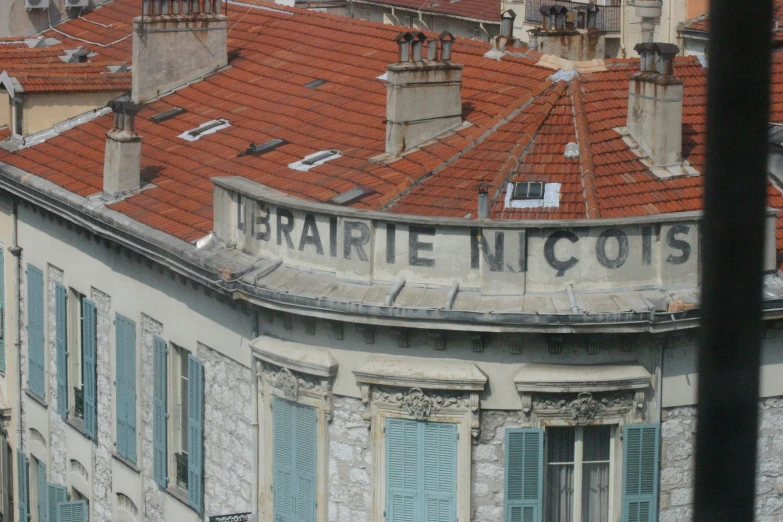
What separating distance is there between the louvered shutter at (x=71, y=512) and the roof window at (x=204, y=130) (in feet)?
19.1

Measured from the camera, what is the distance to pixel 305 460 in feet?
56.8

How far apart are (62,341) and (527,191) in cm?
957

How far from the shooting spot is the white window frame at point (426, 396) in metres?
16.1

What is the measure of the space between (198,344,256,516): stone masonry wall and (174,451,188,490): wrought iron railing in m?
0.90

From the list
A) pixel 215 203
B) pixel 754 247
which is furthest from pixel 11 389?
pixel 754 247

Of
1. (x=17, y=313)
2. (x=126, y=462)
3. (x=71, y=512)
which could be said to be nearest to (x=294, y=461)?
(x=126, y=462)

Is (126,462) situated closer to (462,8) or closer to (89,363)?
(89,363)

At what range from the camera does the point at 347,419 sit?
16.8 meters

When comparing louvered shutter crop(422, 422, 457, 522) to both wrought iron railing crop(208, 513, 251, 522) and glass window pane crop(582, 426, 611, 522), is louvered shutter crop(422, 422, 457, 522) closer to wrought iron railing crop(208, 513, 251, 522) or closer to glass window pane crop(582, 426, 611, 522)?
glass window pane crop(582, 426, 611, 522)

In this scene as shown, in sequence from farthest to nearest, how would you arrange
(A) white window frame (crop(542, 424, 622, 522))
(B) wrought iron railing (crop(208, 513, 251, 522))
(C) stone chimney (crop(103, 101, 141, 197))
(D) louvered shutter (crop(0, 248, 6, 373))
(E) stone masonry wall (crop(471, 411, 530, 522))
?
(D) louvered shutter (crop(0, 248, 6, 373)) < (C) stone chimney (crop(103, 101, 141, 197)) < (B) wrought iron railing (crop(208, 513, 251, 522)) < (A) white window frame (crop(542, 424, 622, 522)) < (E) stone masonry wall (crop(471, 411, 530, 522))

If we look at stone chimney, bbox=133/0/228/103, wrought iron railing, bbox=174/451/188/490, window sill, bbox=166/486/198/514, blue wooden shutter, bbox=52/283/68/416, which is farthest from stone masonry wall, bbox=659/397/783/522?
stone chimney, bbox=133/0/228/103

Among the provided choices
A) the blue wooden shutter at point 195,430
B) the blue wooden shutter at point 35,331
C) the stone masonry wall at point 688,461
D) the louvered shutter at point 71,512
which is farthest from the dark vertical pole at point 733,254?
the blue wooden shutter at point 35,331

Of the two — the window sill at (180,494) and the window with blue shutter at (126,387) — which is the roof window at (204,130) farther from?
the window sill at (180,494)

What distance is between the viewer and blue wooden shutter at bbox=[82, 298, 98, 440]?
75.6 ft
